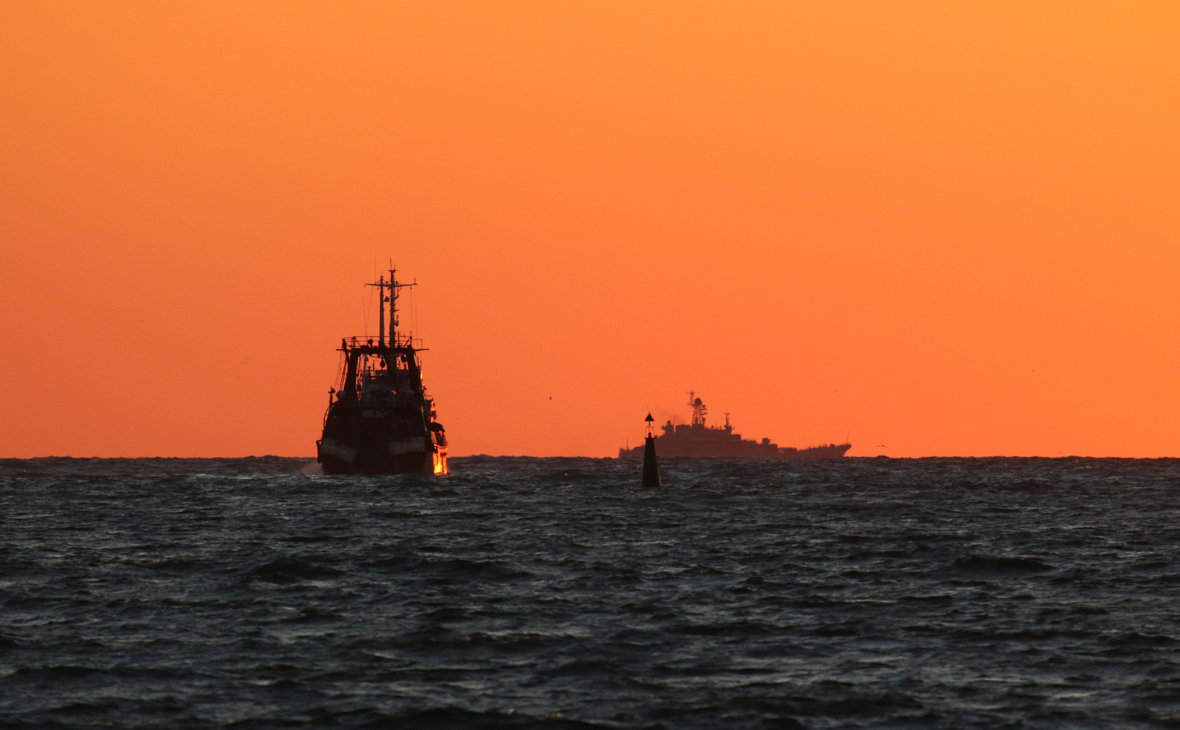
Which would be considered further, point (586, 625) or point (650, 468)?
point (650, 468)

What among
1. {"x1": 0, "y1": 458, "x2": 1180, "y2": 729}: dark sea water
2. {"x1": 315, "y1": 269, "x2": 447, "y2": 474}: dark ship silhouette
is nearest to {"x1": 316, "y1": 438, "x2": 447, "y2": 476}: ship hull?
{"x1": 315, "y1": 269, "x2": 447, "y2": 474}: dark ship silhouette

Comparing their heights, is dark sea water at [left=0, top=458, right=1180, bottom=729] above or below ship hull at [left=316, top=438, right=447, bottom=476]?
below

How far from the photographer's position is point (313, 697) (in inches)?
731

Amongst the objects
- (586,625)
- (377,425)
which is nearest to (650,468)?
(377,425)

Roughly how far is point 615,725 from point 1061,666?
7.86 meters

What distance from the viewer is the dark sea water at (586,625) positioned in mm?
18172

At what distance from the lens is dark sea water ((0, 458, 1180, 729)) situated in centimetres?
1817

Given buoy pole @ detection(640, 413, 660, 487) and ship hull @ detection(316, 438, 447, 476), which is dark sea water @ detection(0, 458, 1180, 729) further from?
ship hull @ detection(316, 438, 447, 476)

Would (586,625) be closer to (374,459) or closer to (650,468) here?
(650,468)

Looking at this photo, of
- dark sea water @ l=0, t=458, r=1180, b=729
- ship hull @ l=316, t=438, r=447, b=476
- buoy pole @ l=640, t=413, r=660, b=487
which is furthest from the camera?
ship hull @ l=316, t=438, r=447, b=476

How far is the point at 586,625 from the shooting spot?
966 inches

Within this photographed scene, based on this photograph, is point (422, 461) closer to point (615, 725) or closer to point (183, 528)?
point (183, 528)

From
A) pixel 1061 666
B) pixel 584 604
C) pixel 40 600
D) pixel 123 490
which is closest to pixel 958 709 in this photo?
pixel 1061 666

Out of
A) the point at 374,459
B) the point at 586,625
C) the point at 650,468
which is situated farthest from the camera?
the point at 374,459
